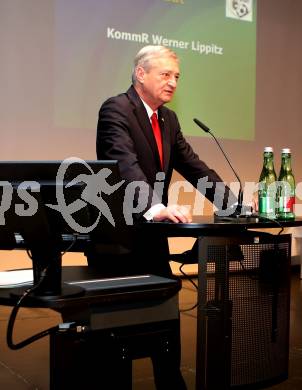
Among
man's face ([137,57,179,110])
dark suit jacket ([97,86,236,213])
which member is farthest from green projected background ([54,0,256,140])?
man's face ([137,57,179,110])

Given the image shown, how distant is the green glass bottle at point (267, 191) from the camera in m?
1.98

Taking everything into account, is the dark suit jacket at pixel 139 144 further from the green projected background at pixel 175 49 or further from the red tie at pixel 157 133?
the green projected background at pixel 175 49

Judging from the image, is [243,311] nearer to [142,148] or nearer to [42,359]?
[142,148]

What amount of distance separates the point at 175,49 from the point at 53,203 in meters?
3.31

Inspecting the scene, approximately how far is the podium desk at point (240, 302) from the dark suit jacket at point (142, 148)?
25cm

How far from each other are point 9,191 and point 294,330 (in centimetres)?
241

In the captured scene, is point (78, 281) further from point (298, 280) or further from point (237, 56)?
point (298, 280)

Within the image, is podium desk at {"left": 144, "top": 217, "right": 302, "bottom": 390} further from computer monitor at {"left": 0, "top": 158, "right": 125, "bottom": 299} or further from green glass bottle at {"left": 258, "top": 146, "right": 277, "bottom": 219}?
computer monitor at {"left": 0, "top": 158, "right": 125, "bottom": 299}

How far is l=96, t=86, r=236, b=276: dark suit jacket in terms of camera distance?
76.3 inches

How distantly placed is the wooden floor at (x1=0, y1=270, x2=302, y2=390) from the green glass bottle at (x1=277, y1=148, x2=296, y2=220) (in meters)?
0.73

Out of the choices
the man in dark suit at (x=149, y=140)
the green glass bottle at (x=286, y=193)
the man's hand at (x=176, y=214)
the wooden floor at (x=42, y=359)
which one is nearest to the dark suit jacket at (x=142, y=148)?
the man in dark suit at (x=149, y=140)

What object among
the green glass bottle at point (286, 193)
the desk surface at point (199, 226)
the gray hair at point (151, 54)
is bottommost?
the desk surface at point (199, 226)

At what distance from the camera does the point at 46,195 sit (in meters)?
1.25

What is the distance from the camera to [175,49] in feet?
14.2
